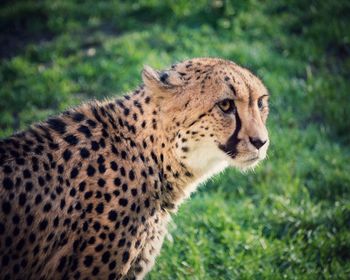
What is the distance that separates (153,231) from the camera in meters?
2.88

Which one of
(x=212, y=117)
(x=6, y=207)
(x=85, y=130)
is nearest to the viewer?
(x=6, y=207)

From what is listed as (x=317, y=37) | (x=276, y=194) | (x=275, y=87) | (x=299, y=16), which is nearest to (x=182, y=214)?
(x=276, y=194)

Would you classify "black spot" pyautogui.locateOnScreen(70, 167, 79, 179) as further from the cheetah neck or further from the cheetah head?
the cheetah head

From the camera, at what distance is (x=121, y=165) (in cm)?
283

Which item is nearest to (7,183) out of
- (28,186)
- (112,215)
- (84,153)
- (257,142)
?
(28,186)

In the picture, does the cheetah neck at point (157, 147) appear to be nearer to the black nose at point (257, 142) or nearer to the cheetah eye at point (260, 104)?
the black nose at point (257, 142)

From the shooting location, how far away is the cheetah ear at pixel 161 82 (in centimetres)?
299

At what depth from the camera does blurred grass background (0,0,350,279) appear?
12.3ft

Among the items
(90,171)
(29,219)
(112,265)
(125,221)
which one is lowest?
(112,265)

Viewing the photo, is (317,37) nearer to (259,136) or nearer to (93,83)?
(93,83)

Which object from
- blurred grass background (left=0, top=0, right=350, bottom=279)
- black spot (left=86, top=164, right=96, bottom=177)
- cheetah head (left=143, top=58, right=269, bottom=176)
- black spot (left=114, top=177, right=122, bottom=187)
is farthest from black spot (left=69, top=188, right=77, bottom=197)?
blurred grass background (left=0, top=0, right=350, bottom=279)

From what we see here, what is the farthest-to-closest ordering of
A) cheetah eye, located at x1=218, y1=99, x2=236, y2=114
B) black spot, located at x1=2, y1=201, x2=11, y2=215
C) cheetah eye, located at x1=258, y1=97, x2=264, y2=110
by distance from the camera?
cheetah eye, located at x1=258, y1=97, x2=264, y2=110 → cheetah eye, located at x1=218, y1=99, x2=236, y2=114 → black spot, located at x1=2, y1=201, x2=11, y2=215

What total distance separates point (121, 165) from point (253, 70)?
1843mm

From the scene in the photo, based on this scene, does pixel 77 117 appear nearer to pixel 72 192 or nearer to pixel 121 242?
pixel 72 192
